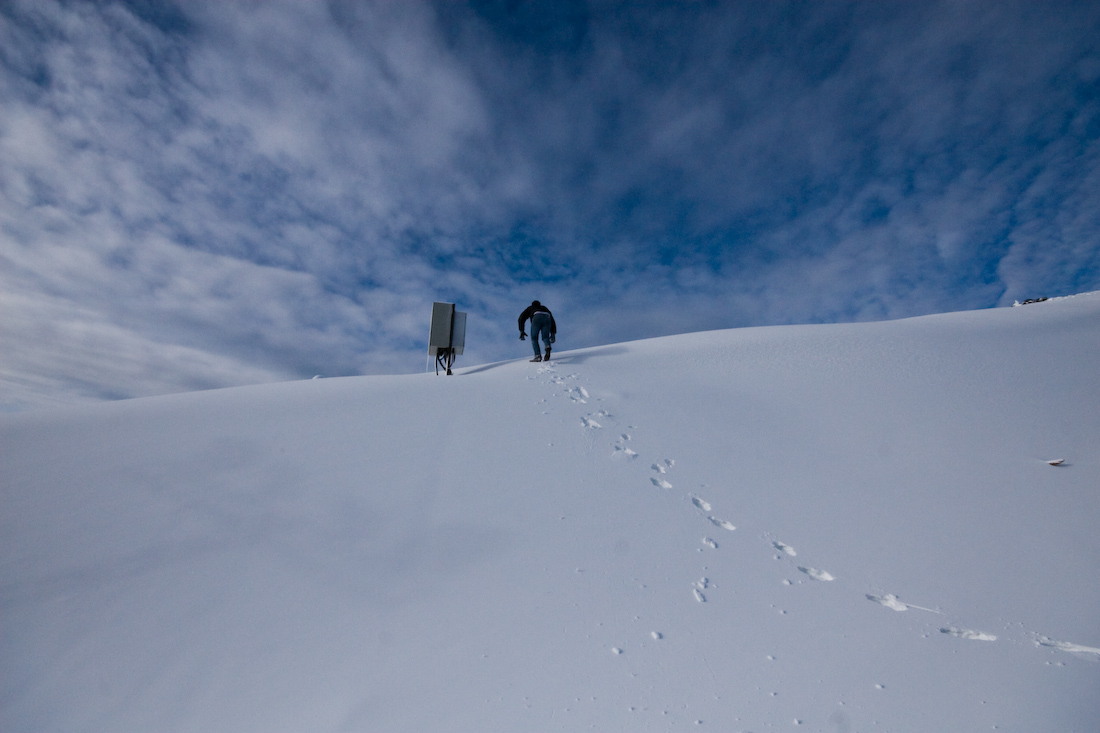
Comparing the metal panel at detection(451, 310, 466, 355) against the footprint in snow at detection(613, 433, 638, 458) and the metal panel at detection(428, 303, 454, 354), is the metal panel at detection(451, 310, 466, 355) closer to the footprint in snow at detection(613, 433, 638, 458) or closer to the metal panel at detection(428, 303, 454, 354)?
the metal panel at detection(428, 303, 454, 354)

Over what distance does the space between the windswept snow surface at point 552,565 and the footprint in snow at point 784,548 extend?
71mm

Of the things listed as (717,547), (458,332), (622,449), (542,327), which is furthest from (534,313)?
(717,547)

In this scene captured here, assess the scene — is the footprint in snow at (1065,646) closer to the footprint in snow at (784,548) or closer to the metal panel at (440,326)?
the footprint in snow at (784,548)

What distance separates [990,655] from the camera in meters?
2.65

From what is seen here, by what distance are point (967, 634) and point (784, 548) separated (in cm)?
116

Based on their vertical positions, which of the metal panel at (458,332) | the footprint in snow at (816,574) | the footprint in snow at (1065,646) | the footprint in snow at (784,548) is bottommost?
the footprint in snow at (1065,646)

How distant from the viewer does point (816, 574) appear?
3.41 meters

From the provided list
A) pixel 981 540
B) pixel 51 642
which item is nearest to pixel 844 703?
pixel 981 540

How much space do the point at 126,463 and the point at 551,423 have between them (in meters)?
4.62

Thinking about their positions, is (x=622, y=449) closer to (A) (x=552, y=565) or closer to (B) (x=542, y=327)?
(A) (x=552, y=565)

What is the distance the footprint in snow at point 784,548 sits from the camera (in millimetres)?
3645

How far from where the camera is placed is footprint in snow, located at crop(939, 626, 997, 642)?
279 centimetres

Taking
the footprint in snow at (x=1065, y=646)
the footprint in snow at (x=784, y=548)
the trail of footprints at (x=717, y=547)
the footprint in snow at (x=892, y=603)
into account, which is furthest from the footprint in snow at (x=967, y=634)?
the footprint in snow at (x=784, y=548)

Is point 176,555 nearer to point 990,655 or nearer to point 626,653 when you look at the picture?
point 626,653
